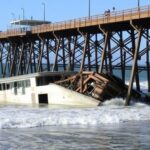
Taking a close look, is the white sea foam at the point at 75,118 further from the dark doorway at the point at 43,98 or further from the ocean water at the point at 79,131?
the dark doorway at the point at 43,98

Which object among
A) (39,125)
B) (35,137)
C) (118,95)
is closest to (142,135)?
(35,137)

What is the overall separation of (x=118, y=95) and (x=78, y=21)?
889 cm

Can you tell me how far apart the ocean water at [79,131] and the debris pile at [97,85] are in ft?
22.9

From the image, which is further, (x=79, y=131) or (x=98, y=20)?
(x=98, y=20)

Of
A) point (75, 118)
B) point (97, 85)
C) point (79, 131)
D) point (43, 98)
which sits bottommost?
point (43, 98)

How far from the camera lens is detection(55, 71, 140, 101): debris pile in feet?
144

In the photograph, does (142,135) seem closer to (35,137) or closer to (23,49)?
(35,137)

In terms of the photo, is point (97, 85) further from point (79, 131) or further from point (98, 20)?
point (79, 131)

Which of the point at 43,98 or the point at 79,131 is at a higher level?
the point at 79,131

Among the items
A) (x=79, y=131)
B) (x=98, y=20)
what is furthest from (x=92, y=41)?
(x=79, y=131)

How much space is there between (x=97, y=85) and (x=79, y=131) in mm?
18028

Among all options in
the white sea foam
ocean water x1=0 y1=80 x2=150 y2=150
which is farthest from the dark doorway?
the white sea foam

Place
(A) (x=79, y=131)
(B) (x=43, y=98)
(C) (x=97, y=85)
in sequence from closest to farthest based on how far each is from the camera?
(A) (x=79, y=131) < (C) (x=97, y=85) < (B) (x=43, y=98)

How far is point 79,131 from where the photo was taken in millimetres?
26422
